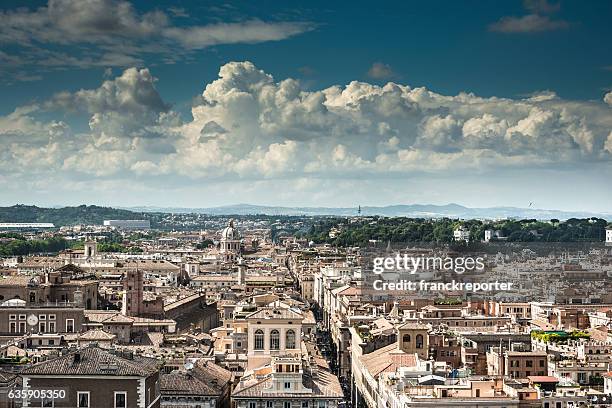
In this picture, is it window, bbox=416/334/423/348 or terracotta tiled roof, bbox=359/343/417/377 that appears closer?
terracotta tiled roof, bbox=359/343/417/377

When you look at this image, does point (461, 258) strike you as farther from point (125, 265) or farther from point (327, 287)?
point (125, 265)

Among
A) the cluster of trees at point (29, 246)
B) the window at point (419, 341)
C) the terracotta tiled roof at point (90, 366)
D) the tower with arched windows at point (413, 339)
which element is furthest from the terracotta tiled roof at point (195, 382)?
the cluster of trees at point (29, 246)

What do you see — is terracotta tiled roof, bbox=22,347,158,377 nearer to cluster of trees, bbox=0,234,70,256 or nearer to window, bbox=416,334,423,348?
window, bbox=416,334,423,348

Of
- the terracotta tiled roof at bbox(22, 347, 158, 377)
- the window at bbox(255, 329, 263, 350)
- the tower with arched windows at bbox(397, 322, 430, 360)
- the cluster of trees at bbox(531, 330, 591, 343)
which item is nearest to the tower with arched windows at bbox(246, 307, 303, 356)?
the window at bbox(255, 329, 263, 350)

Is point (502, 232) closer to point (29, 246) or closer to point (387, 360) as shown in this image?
point (29, 246)

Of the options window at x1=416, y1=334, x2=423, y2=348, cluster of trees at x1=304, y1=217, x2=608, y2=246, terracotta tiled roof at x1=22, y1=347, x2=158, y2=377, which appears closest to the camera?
terracotta tiled roof at x1=22, y1=347, x2=158, y2=377

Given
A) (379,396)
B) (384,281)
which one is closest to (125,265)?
(384,281)
